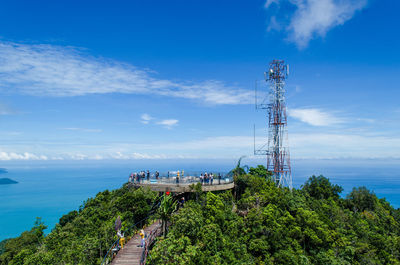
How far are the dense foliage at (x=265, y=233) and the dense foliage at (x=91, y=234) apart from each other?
464 cm

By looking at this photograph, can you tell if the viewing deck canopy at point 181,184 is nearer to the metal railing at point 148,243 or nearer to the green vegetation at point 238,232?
the green vegetation at point 238,232

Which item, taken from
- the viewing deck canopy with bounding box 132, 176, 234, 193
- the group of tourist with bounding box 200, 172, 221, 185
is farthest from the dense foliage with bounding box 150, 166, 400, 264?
the group of tourist with bounding box 200, 172, 221, 185

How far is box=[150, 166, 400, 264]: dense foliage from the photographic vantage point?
15031 millimetres

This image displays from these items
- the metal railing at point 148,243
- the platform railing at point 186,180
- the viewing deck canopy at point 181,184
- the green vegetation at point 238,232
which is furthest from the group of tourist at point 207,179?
the metal railing at point 148,243

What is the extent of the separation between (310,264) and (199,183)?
37.7 ft

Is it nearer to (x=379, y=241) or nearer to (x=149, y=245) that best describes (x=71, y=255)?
(x=149, y=245)

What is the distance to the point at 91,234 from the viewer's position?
21656mm

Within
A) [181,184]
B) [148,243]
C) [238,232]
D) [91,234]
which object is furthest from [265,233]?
[91,234]

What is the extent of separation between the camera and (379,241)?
80.1ft

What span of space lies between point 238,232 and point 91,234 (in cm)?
1321

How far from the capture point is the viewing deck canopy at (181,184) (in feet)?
80.6

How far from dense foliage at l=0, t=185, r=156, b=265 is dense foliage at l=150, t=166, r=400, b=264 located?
4.64 meters

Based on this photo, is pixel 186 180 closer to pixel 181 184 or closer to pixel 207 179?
pixel 181 184

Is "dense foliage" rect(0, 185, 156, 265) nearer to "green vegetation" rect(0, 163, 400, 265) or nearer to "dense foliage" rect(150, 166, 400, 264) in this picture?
"green vegetation" rect(0, 163, 400, 265)
